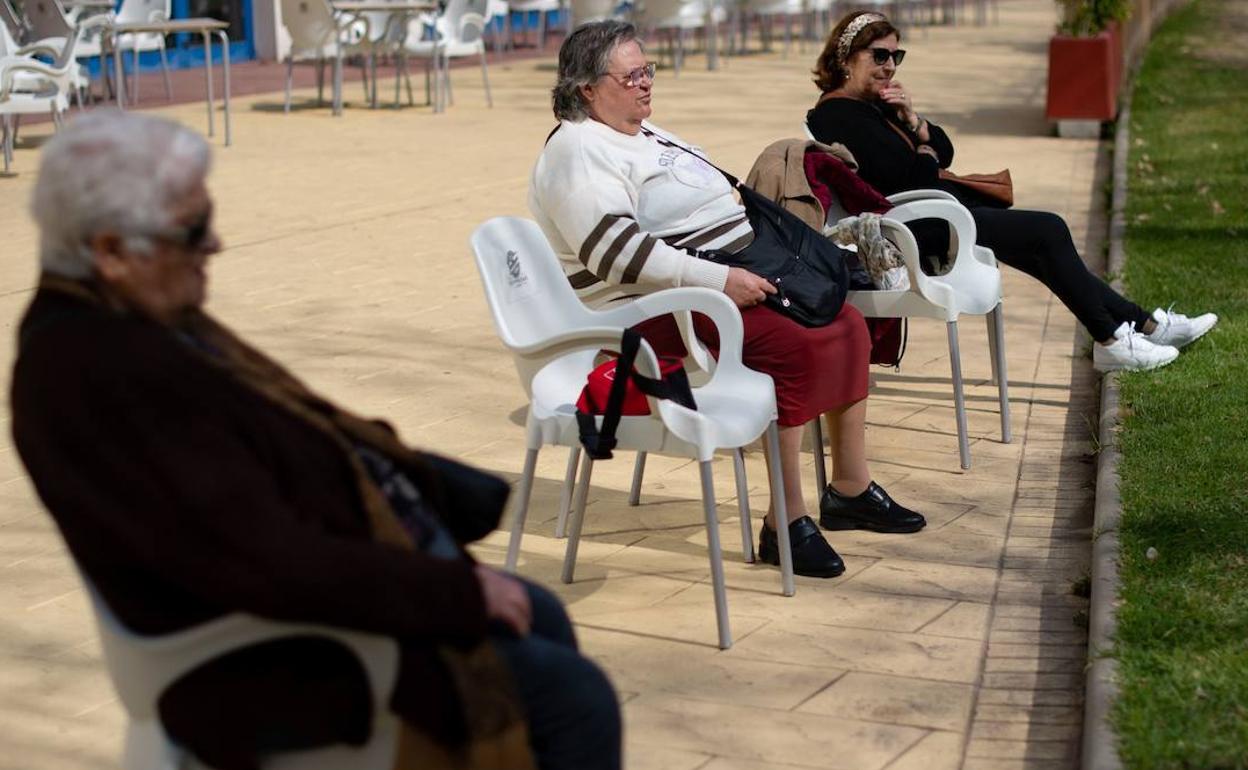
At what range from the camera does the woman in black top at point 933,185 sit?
586 cm

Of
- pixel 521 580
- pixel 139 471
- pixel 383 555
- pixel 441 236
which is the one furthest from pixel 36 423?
pixel 441 236

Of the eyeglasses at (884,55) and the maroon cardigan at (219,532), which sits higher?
the eyeglasses at (884,55)

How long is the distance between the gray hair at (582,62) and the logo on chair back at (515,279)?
56 cm

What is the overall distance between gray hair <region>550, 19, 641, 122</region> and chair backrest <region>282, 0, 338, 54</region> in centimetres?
1114

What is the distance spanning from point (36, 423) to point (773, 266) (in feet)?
9.20

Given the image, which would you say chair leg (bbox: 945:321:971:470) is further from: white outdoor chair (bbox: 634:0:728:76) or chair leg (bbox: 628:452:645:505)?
white outdoor chair (bbox: 634:0:728:76)

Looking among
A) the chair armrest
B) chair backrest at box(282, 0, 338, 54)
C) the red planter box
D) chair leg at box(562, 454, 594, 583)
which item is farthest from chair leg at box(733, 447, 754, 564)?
chair backrest at box(282, 0, 338, 54)

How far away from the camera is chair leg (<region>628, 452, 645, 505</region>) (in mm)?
5040

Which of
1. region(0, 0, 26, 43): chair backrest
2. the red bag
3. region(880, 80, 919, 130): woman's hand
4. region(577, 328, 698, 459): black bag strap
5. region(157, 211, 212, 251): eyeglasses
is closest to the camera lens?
region(157, 211, 212, 251): eyeglasses

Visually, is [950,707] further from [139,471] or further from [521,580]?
[139,471]

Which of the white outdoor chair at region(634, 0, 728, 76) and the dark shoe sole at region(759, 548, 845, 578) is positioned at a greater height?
the white outdoor chair at region(634, 0, 728, 76)

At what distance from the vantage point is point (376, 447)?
2.56 meters

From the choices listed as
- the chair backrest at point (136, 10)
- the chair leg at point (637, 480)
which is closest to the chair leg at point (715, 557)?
the chair leg at point (637, 480)

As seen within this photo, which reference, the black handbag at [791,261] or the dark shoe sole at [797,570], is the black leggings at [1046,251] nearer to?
the black handbag at [791,261]
